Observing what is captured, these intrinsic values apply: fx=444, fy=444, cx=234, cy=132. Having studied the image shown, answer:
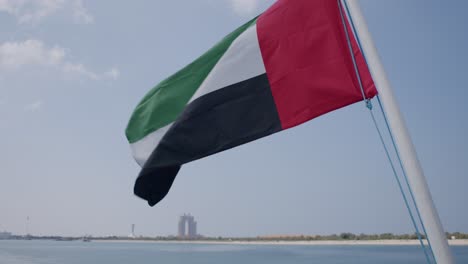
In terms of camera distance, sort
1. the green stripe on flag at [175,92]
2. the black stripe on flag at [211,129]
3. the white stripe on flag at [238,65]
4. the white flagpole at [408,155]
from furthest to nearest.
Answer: the green stripe on flag at [175,92] < the white stripe on flag at [238,65] < the black stripe on flag at [211,129] < the white flagpole at [408,155]

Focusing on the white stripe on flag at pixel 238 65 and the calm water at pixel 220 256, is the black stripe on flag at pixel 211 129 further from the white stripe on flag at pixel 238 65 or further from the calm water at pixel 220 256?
the calm water at pixel 220 256

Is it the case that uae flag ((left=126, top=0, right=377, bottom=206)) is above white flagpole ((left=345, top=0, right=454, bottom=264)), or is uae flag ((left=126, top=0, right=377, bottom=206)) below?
above

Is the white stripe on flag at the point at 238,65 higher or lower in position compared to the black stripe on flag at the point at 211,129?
higher

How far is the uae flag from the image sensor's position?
9.94ft

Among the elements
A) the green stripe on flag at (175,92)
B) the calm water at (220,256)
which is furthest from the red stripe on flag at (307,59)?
the calm water at (220,256)

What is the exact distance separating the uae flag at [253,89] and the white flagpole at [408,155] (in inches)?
25.6

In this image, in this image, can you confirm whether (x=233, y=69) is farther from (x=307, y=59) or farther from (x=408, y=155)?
(x=408, y=155)

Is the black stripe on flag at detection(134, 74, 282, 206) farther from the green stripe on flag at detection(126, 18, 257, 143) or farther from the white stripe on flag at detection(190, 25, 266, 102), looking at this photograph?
the green stripe on flag at detection(126, 18, 257, 143)

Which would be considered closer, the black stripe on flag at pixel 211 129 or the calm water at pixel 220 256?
the black stripe on flag at pixel 211 129

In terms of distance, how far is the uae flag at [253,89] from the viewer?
303 cm

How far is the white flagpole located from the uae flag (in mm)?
650

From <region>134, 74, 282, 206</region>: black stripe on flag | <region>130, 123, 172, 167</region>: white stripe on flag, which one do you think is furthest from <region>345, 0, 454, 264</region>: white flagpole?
<region>130, 123, 172, 167</region>: white stripe on flag

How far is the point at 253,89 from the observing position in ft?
10.9

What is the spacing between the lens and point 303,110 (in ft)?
10.3
